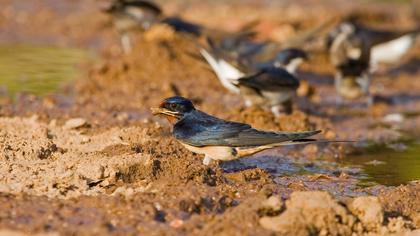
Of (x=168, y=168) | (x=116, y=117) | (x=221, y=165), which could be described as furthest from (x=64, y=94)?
(x=168, y=168)

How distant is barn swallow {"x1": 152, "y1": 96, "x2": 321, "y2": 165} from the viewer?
6773 millimetres

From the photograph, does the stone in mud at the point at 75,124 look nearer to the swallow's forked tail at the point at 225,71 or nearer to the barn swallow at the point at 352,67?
the swallow's forked tail at the point at 225,71

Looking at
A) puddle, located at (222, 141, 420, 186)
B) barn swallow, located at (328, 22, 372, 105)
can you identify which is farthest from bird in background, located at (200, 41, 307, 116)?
barn swallow, located at (328, 22, 372, 105)

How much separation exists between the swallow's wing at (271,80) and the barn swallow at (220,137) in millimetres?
2424

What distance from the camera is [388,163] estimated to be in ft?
28.1

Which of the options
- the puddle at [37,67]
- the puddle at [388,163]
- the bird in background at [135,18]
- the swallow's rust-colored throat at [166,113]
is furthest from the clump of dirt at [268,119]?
the bird in background at [135,18]

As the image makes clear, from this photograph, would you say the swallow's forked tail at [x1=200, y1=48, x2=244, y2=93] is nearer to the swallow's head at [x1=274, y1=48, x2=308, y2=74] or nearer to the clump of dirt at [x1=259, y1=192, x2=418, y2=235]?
the swallow's head at [x1=274, y1=48, x2=308, y2=74]

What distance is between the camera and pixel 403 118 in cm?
1115

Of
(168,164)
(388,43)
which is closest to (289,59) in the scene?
(388,43)

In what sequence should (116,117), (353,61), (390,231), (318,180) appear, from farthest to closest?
(353,61) → (116,117) → (318,180) → (390,231)

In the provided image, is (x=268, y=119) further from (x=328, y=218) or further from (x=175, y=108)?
(x=328, y=218)

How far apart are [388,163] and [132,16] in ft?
22.4

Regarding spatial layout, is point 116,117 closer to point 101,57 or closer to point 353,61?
point 353,61

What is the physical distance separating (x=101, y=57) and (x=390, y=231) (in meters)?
9.18
